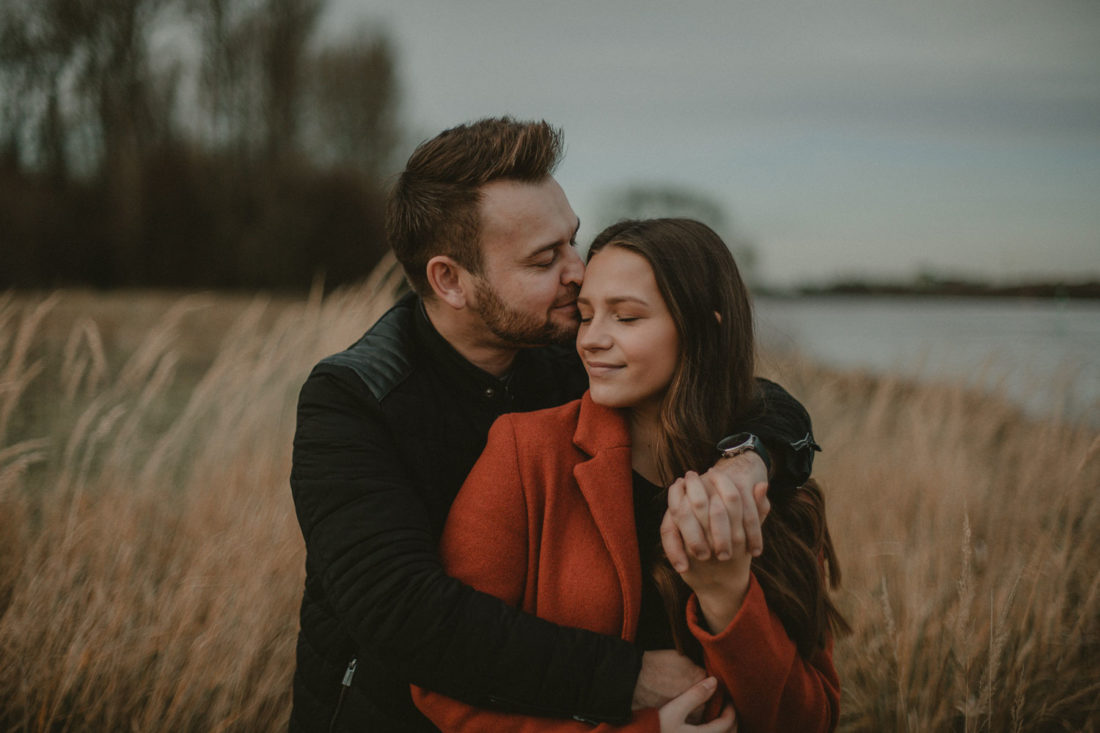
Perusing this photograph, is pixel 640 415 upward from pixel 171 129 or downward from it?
downward

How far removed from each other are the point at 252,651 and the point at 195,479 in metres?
1.23

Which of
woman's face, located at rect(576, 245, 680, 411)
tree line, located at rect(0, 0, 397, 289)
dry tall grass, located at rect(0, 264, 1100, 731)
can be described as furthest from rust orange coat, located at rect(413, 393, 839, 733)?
tree line, located at rect(0, 0, 397, 289)

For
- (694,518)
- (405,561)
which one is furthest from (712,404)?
(405,561)

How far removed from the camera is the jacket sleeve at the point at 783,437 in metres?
1.79

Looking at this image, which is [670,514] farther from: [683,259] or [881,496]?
[881,496]

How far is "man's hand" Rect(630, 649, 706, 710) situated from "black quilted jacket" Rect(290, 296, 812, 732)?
6cm

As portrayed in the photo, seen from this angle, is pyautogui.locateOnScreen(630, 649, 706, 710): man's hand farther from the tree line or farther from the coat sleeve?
the tree line

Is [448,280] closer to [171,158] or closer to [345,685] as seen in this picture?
[345,685]

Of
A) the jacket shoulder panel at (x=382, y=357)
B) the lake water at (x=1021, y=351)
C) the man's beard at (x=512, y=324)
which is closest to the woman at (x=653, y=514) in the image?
the man's beard at (x=512, y=324)

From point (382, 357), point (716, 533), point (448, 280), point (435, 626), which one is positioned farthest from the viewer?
point (448, 280)

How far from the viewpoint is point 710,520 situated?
1.33m

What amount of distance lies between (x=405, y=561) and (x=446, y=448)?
1.42 ft

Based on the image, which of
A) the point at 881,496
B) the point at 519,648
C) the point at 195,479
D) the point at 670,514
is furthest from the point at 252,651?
the point at 881,496

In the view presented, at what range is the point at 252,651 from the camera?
8.18ft
